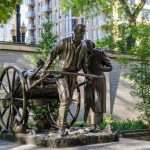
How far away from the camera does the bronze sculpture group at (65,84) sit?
25.9ft

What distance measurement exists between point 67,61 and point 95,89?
920 millimetres

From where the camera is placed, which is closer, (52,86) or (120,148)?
(120,148)

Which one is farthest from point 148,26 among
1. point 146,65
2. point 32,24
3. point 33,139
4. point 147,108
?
point 32,24

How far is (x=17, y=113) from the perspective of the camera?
8828 mm

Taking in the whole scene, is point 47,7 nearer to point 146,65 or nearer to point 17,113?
point 146,65

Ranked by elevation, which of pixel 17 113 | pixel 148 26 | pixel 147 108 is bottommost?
pixel 147 108

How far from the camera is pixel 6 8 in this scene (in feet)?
65.4

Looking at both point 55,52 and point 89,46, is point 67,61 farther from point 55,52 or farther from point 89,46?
point 89,46

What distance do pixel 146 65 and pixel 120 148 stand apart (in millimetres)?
9405

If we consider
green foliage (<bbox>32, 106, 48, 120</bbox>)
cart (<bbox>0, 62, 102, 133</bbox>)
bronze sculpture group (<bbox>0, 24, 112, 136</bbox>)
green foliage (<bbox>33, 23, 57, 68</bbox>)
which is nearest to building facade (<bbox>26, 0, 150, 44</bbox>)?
green foliage (<bbox>33, 23, 57, 68</bbox>)

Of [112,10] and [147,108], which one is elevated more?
[112,10]

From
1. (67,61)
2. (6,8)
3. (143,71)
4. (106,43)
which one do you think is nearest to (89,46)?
(67,61)

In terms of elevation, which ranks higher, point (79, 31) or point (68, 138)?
point (79, 31)

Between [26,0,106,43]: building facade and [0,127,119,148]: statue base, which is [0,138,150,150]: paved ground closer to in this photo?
[0,127,119,148]: statue base
